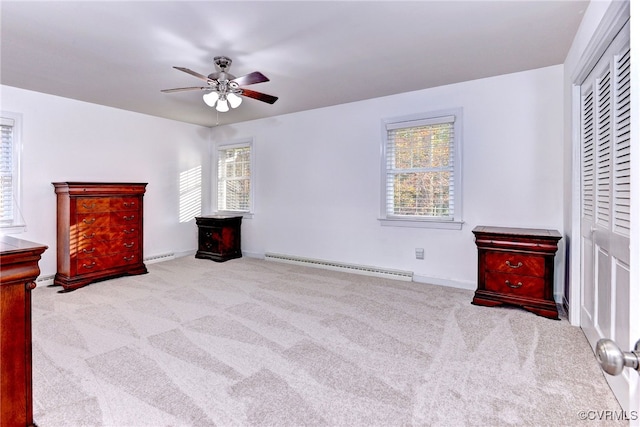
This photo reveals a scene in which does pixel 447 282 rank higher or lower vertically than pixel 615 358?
lower

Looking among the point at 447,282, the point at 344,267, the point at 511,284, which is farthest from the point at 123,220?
the point at 511,284

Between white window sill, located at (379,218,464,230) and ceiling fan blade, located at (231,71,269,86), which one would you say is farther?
white window sill, located at (379,218,464,230)

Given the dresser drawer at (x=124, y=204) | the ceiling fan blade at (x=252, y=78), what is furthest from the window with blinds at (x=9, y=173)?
the ceiling fan blade at (x=252, y=78)

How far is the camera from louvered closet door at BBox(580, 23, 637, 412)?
1845 millimetres

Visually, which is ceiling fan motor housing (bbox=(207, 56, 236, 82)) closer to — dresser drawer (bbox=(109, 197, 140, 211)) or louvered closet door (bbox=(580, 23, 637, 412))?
dresser drawer (bbox=(109, 197, 140, 211))

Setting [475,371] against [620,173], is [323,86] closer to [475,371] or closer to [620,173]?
[620,173]

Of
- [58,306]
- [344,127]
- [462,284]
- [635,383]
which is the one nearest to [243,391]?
[635,383]

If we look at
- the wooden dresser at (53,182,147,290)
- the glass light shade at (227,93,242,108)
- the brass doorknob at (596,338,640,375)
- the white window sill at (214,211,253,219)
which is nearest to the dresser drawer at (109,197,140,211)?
the wooden dresser at (53,182,147,290)

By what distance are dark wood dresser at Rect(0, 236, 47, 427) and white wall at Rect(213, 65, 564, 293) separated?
375 centimetres

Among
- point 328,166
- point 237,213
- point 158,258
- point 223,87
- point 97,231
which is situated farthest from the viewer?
point 237,213

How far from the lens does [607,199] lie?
2.15 metres

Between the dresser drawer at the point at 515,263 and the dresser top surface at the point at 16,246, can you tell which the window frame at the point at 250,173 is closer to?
the dresser drawer at the point at 515,263

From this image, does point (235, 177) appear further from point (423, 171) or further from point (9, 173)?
point (423, 171)

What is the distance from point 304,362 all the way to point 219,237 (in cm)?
376
